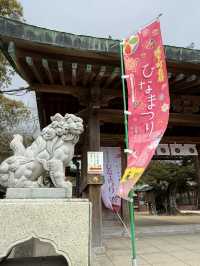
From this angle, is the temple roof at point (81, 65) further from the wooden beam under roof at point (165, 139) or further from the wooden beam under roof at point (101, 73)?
the wooden beam under roof at point (165, 139)

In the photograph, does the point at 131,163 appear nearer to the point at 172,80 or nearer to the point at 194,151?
the point at 172,80

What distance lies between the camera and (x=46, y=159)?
4027mm

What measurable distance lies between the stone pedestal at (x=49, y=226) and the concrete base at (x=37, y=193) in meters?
0.17

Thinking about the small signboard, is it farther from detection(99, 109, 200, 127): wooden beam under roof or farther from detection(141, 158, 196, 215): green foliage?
detection(141, 158, 196, 215): green foliage

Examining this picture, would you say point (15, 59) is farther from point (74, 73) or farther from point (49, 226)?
point (49, 226)

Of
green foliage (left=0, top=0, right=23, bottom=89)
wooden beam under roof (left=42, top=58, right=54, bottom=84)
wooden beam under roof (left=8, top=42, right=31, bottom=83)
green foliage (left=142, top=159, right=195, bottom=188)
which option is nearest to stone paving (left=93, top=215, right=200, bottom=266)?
wooden beam under roof (left=42, top=58, right=54, bottom=84)

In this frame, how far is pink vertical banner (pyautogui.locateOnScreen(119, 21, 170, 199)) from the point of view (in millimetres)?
4121

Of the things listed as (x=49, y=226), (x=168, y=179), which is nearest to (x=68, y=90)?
(x=49, y=226)

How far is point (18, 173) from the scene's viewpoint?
3.92 metres

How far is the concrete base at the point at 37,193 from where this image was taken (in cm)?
376

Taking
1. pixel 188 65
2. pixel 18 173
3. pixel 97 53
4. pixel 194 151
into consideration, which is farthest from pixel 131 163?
A: pixel 194 151

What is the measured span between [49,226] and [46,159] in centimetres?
86

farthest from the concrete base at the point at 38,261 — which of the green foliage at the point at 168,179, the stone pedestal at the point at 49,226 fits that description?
the green foliage at the point at 168,179

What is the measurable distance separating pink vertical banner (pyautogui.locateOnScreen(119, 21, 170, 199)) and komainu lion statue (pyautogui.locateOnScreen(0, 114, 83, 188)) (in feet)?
2.56
